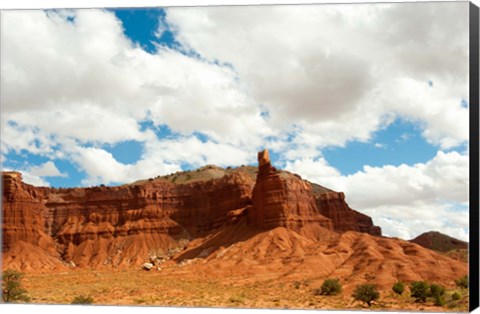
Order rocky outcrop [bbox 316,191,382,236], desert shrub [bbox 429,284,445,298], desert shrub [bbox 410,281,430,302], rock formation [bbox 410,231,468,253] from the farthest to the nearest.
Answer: rocky outcrop [bbox 316,191,382,236]
rock formation [bbox 410,231,468,253]
desert shrub [bbox 410,281,430,302]
desert shrub [bbox 429,284,445,298]

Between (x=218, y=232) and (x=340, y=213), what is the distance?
15171mm

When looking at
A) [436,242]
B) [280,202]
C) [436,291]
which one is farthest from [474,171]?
[280,202]

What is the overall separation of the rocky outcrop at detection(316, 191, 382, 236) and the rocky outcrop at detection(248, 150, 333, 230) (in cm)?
242

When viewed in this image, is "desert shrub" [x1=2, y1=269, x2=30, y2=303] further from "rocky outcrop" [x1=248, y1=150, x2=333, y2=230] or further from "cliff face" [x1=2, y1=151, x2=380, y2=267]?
"cliff face" [x1=2, y1=151, x2=380, y2=267]

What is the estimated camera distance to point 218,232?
77.0 m

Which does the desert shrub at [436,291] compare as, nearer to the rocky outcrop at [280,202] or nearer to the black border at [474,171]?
the black border at [474,171]

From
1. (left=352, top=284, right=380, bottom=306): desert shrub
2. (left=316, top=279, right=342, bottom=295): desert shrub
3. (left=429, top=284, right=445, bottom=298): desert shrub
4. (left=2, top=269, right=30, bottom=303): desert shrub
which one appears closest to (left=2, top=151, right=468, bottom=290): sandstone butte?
(left=316, top=279, right=342, bottom=295): desert shrub

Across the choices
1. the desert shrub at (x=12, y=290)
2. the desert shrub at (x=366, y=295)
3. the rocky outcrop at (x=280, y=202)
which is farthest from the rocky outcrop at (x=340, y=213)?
the desert shrub at (x=12, y=290)

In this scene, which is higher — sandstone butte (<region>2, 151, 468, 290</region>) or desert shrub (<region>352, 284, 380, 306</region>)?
sandstone butte (<region>2, 151, 468, 290</region>)

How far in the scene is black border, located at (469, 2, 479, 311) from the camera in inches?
826

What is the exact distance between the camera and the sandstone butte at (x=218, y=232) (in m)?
50.3

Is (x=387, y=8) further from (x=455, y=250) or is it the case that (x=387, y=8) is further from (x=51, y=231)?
(x=51, y=231)

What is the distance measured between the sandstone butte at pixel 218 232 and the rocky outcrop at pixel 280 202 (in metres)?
0.12

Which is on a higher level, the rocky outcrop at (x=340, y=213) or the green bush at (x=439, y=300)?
the rocky outcrop at (x=340, y=213)
